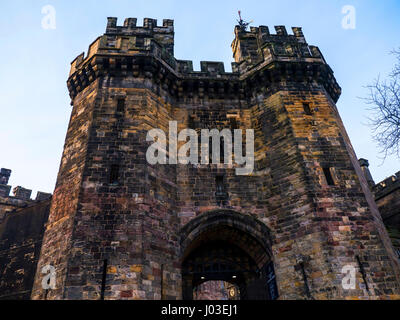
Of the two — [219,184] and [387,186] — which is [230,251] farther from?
[387,186]

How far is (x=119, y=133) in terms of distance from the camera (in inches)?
371

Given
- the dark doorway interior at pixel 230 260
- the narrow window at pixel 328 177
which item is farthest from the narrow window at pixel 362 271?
the dark doorway interior at pixel 230 260

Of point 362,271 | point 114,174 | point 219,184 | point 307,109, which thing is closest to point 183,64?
point 307,109

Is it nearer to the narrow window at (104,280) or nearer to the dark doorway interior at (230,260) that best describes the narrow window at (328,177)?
the dark doorway interior at (230,260)

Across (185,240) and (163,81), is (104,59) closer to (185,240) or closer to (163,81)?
(163,81)

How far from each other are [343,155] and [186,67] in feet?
22.3

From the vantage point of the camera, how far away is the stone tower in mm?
7520

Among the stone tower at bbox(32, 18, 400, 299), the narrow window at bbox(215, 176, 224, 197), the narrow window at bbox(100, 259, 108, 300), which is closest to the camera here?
the narrow window at bbox(100, 259, 108, 300)

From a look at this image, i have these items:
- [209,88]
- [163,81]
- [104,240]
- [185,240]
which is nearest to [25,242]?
[104,240]

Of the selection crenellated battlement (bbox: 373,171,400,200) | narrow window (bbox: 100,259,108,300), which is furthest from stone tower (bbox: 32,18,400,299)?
crenellated battlement (bbox: 373,171,400,200)

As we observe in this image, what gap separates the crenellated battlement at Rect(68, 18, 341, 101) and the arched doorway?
17.2 ft

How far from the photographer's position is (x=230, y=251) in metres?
10.3

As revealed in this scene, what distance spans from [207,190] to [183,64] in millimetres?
5624

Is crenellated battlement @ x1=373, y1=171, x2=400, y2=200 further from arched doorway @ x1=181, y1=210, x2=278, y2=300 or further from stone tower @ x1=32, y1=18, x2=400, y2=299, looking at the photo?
arched doorway @ x1=181, y1=210, x2=278, y2=300
